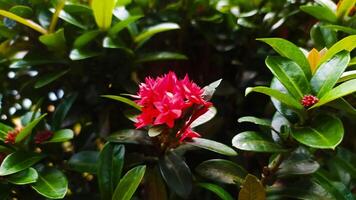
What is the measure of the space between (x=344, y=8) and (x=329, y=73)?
0.72 feet

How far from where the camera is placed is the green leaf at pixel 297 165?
68 cm

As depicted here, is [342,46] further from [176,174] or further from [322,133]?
[176,174]

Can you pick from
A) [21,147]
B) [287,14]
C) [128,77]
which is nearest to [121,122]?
[128,77]

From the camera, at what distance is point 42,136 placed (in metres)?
0.78

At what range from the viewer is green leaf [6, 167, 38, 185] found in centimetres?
66

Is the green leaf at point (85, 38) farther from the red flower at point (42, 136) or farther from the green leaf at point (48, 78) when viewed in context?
the red flower at point (42, 136)

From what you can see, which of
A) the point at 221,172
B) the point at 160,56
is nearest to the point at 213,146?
the point at 221,172

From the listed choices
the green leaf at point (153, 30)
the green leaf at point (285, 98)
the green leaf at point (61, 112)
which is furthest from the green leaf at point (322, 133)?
the green leaf at point (61, 112)

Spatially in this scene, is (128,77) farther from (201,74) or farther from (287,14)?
(287,14)

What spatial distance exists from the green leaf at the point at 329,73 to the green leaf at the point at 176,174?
24 cm

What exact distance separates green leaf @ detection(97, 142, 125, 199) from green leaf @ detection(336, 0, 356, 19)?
47cm

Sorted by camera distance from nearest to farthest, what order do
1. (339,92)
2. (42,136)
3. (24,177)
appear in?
(339,92) → (24,177) → (42,136)

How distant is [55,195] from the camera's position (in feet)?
2.09

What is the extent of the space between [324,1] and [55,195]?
1.96 feet
